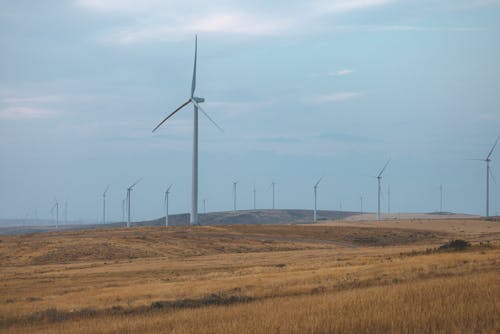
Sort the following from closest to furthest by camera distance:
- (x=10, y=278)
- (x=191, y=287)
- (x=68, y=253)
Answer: (x=191, y=287)
(x=10, y=278)
(x=68, y=253)

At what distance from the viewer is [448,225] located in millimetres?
132750

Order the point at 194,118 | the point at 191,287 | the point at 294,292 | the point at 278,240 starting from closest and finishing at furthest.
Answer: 1. the point at 294,292
2. the point at 191,287
3. the point at 278,240
4. the point at 194,118

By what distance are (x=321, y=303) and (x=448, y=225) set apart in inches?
4468

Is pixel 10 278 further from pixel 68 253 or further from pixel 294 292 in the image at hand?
pixel 294 292

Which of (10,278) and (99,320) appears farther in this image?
(10,278)

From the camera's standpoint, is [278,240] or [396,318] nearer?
[396,318]

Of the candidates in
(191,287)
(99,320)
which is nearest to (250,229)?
(191,287)

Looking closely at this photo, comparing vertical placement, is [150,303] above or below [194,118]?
below

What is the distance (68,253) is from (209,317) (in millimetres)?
52947

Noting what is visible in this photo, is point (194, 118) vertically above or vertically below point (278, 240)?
above

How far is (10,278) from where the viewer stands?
51.2 m

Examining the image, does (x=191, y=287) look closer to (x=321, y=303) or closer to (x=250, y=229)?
(x=321, y=303)

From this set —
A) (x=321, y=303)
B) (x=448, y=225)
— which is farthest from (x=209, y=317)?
(x=448, y=225)

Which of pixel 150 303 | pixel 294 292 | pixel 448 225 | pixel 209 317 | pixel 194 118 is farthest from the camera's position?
pixel 448 225
